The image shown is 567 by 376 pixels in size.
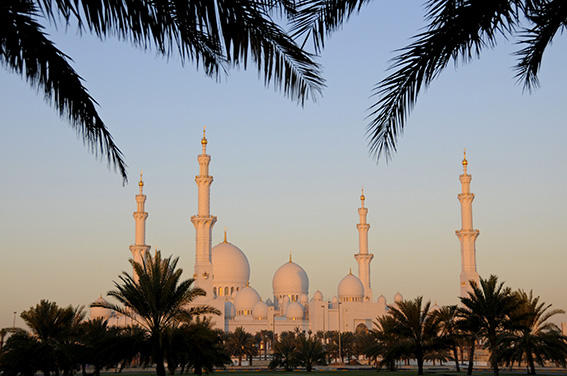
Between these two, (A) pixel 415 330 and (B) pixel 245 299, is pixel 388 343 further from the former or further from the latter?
(B) pixel 245 299

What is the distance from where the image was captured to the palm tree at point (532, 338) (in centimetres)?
2825

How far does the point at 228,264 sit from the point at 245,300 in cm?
482

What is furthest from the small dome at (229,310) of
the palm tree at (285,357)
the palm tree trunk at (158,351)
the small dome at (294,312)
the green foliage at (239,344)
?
the palm tree trunk at (158,351)

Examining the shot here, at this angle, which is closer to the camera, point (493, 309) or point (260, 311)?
point (493, 309)

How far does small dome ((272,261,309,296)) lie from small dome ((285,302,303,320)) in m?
6.61

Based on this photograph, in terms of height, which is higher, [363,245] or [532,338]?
[363,245]

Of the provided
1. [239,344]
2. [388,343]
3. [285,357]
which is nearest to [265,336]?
[239,344]

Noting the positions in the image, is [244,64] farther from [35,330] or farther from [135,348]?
[35,330]

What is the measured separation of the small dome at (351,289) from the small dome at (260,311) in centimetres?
1065

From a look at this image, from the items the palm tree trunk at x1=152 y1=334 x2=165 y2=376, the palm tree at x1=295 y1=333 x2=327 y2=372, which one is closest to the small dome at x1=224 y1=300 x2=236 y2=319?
the palm tree at x1=295 y1=333 x2=327 y2=372

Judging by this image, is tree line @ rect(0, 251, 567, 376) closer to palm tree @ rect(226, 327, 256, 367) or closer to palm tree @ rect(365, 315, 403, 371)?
palm tree @ rect(365, 315, 403, 371)

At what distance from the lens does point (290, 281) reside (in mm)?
93562

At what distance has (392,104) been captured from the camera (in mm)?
6539

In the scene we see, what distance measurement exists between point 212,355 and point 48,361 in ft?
23.2
